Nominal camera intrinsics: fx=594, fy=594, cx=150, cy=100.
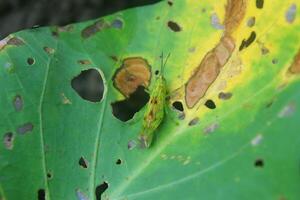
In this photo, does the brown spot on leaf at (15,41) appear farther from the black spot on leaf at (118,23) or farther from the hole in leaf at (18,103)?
the black spot on leaf at (118,23)

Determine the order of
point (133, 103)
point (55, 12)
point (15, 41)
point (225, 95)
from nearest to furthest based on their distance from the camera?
point (225, 95)
point (15, 41)
point (133, 103)
point (55, 12)

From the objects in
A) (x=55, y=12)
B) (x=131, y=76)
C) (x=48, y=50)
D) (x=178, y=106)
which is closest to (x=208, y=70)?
(x=178, y=106)

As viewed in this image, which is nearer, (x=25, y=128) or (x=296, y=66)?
(x=296, y=66)

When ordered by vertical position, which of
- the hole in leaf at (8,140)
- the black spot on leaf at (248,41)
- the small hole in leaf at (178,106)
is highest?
the black spot on leaf at (248,41)

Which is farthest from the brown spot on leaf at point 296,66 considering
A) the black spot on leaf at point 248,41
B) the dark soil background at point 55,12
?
the dark soil background at point 55,12

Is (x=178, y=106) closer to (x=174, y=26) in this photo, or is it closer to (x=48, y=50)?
(x=174, y=26)

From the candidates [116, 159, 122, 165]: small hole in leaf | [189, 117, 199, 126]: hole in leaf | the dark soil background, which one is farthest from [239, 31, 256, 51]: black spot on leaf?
the dark soil background

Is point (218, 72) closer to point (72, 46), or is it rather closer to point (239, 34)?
point (239, 34)


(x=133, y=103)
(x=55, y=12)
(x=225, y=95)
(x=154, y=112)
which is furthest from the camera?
(x=55, y=12)
